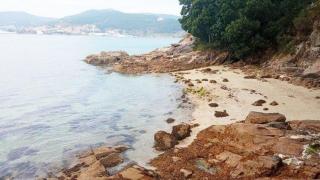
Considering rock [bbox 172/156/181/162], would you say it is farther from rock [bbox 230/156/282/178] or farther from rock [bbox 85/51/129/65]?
rock [bbox 85/51/129/65]

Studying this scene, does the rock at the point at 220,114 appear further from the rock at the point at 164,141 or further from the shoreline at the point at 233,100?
the rock at the point at 164,141

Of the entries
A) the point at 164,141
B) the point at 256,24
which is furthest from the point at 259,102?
the point at 256,24

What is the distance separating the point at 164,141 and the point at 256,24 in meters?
40.4

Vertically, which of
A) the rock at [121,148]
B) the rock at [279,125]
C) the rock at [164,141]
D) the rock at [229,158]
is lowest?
the rock at [121,148]

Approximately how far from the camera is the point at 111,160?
2478 centimetres

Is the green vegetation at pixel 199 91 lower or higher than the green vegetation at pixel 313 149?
lower

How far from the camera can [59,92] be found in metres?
56.3

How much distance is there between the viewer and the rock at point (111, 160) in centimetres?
2430

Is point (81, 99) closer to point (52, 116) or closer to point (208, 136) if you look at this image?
point (52, 116)

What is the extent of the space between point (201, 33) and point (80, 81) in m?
25.3

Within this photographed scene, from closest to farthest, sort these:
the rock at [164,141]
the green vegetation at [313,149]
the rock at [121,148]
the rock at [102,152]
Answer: the green vegetation at [313,149] → the rock at [102,152] → the rock at [164,141] → the rock at [121,148]

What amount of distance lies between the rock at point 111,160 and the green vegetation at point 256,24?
128ft

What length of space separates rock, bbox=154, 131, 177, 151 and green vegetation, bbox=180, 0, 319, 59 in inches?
1375

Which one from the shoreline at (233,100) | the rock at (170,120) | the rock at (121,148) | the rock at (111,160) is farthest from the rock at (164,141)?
the rock at (170,120)
